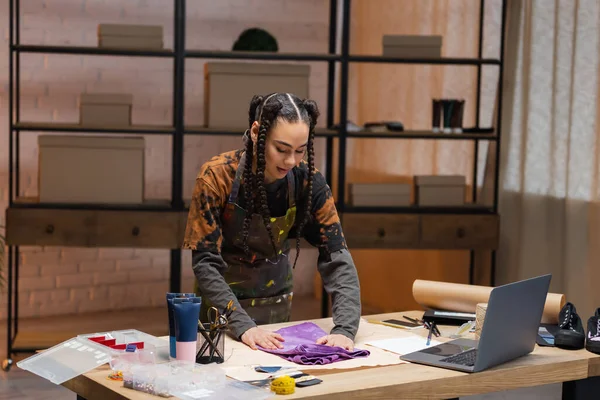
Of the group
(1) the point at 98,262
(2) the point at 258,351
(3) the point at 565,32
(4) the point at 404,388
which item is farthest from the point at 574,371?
(1) the point at 98,262

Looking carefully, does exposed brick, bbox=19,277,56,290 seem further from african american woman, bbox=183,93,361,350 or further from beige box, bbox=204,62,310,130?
african american woman, bbox=183,93,361,350

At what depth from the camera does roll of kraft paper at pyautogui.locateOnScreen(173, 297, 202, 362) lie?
200cm

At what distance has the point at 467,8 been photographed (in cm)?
526

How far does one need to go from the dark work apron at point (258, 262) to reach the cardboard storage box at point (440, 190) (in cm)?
215

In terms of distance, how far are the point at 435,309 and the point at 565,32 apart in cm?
225

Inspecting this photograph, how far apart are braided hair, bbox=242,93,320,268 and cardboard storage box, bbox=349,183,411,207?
214 cm

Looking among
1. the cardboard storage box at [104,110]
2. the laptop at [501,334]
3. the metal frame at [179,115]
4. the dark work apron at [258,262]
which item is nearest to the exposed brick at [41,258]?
the metal frame at [179,115]

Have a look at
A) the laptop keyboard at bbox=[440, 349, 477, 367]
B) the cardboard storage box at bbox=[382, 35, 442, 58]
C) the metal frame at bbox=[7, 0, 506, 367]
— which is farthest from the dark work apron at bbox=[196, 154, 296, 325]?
the cardboard storage box at bbox=[382, 35, 442, 58]

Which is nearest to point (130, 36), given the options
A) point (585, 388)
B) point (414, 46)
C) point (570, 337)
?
point (414, 46)

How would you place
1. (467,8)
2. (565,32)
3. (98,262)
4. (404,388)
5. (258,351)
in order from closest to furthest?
1. (404,388)
2. (258,351)
3. (565,32)
4. (467,8)
5. (98,262)

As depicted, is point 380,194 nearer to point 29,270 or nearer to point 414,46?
point 414,46

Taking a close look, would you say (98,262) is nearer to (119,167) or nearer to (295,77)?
(119,167)

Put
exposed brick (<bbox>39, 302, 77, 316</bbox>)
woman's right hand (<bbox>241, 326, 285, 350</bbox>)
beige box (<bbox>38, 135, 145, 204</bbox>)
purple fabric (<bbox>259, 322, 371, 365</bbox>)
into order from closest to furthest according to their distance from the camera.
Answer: purple fabric (<bbox>259, 322, 371, 365</bbox>)
woman's right hand (<bbox>241, 326, 285, 350</bbox>)
beige box (<bbox>38, 135, 145, 204</bbox>)
exposed brick (<bbox>39, 302, 77, 316</bbox>)

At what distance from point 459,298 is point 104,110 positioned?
251 cm
